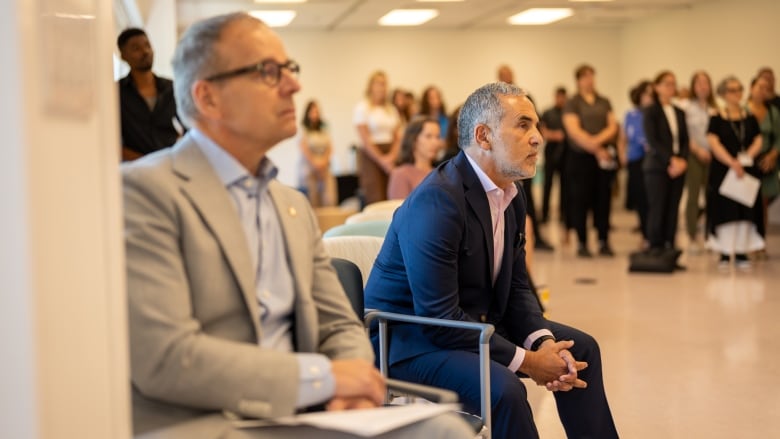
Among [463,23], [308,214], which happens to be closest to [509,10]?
[463,23]

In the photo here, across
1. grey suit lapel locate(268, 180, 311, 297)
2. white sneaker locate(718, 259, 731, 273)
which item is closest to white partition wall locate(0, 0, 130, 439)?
grey suit lapel locate(268, 180, 311, 297)

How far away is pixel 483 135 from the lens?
329 centimetres

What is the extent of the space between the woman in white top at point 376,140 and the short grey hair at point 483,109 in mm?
6431

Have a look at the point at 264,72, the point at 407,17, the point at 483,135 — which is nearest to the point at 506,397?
the point at 483,135

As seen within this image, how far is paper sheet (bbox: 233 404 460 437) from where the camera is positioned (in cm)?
181

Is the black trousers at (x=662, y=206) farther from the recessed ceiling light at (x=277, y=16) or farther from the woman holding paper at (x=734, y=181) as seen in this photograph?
the recessed ceiling light at (x=277, y=16)

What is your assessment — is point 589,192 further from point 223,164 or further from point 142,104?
point 223,164

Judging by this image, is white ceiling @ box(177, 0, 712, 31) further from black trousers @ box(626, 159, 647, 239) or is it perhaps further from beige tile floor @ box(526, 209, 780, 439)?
beige tile floor @ box(526, 209, 780, 439)

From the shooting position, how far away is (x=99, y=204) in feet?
5.50

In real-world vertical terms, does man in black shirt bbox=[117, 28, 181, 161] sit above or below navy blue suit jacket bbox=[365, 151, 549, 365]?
above

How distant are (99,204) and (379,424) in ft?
2.04

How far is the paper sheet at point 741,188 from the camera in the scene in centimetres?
923

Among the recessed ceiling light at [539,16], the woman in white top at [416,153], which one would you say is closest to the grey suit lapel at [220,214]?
the woman in white top at [416,153]

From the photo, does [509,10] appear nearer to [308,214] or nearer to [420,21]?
[420,21]
